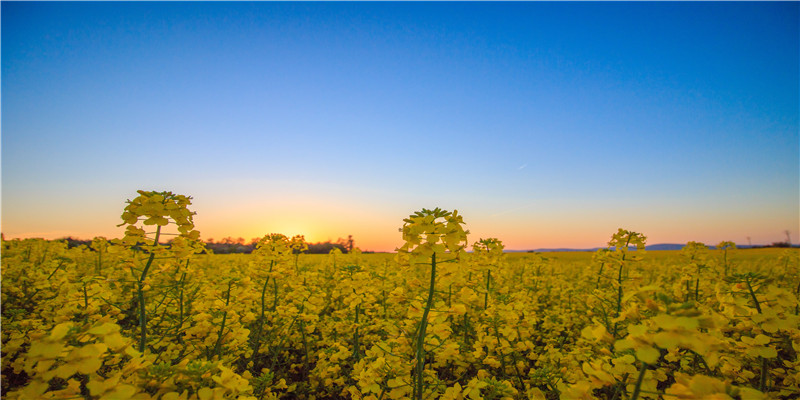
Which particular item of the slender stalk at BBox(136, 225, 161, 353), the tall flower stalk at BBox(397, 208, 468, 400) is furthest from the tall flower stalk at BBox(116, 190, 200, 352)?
the tall flower stalk at BBox(397, 208, 468, 400)

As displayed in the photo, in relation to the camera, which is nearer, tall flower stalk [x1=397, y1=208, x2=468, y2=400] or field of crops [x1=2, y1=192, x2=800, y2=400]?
field of crops [x1=2, y1=192, x2=800, y2=400]

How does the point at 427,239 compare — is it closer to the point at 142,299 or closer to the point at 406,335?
the point at 406,335

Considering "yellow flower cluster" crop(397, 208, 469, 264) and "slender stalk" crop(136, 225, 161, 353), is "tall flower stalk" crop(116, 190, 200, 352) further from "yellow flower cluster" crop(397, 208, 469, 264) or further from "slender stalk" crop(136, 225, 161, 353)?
"yellow flower cluster" crop(397, 208, 469, 264)

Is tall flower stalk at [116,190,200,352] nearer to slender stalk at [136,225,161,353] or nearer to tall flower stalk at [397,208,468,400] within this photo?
slender stalk at [136,225,161,353]

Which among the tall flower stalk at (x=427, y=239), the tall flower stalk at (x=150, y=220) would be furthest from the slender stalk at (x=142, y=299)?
the tall flower stalk at (x=427, y=239)

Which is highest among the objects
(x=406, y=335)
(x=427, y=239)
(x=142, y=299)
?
(x=427, y=239)

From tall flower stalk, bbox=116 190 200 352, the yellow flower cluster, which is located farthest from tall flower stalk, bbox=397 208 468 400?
tall flower stalk, bbox=116 190 200 352

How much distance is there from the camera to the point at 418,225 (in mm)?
2340

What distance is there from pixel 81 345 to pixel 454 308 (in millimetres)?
2155

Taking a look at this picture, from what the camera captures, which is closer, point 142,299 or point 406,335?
point 142,299

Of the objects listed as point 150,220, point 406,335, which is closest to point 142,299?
point 150,220

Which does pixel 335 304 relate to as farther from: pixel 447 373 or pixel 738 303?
pixel 738 303

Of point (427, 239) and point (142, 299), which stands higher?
point (427, 239)

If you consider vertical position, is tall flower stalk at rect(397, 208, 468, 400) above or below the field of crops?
above
